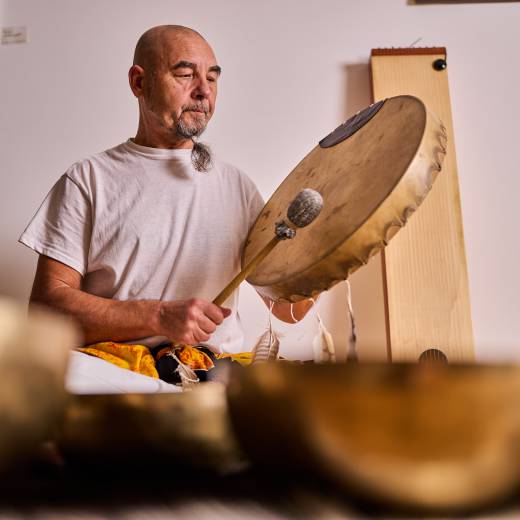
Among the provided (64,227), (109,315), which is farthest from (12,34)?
(109,315)

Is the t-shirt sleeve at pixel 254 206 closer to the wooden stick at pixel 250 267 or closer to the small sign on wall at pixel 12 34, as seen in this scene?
the wooden stick at pixel 250 267

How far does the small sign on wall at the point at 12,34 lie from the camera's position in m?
2.71

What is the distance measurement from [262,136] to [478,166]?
917mm

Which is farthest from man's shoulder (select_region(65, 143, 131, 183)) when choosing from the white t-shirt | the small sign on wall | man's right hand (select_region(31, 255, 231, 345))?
the small sign on wall

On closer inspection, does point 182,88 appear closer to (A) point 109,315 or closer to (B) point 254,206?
(B) point 254,206

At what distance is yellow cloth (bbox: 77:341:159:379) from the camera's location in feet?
5.00

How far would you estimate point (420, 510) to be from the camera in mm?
303

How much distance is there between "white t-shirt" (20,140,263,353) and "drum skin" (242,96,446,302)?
34 centimetres

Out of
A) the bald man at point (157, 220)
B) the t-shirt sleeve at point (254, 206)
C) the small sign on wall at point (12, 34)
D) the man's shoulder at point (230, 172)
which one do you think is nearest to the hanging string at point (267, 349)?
the bald man at point (157, 220)

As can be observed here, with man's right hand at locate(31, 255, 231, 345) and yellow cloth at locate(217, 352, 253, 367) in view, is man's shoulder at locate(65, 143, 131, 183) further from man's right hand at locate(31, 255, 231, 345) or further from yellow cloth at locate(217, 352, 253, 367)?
yellow cloth at locate(217, 352, 253, 367)

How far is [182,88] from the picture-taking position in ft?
6.94

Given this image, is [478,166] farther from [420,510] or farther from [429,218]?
[420,510]

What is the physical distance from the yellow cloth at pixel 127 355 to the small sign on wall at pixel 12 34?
5.66ft

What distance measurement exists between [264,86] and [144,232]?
107cm
